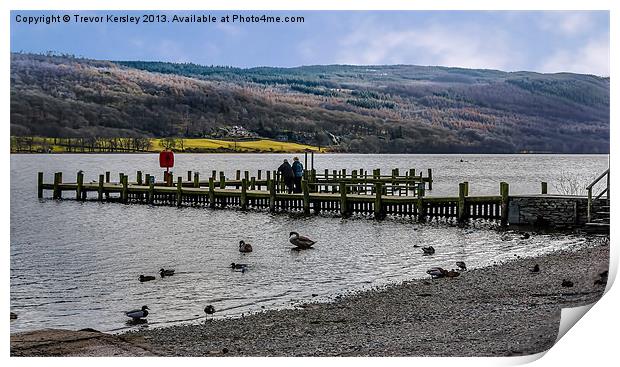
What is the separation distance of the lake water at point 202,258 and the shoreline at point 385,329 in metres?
1.04

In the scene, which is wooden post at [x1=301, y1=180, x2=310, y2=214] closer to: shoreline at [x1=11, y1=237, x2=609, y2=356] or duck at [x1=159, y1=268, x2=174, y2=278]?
duck at [x1=159, y1=268, x2=174, y2=278]

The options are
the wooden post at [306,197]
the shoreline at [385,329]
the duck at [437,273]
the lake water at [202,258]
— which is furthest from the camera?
the wooden post at [306,197]

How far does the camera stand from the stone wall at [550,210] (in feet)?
65.5

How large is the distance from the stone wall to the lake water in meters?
0.63

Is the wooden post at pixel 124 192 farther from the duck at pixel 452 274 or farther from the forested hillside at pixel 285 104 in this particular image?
the duck at pixel 452 274

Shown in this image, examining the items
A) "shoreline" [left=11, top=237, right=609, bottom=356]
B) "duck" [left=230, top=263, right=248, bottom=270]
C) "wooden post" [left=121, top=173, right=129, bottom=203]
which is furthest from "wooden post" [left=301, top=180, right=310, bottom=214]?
"shoreline" [left=11, top=237, right=609, bottom=356]

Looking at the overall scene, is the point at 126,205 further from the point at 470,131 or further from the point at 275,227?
the point at 470,131

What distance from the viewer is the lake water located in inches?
Result: 500

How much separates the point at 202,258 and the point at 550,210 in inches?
341

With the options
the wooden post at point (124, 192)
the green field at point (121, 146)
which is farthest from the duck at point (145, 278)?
the wooden post at point (124, 192)

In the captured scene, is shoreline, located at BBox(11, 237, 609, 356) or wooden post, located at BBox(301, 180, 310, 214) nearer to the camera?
shoreline, located at BBox(11, 237, 609, 356)

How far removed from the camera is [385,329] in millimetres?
10062

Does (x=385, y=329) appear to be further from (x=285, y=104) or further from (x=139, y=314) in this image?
(x=285, y=104)

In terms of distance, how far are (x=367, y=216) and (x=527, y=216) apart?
6.26 m
